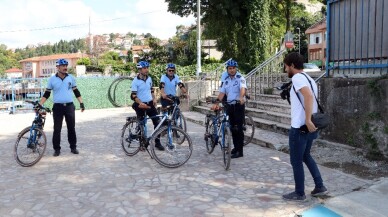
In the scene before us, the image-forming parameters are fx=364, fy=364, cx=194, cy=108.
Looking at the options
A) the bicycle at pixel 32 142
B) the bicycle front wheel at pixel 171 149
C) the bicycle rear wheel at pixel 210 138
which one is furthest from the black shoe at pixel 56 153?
the bicycle rear wheel at pixel 210 138

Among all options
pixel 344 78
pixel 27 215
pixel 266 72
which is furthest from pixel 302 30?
pixel 27 215

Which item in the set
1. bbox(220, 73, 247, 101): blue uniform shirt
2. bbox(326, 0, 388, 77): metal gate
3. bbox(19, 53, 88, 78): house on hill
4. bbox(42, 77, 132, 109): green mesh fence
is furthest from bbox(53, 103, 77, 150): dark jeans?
bbox(19, 53, 88, 78): house on hill

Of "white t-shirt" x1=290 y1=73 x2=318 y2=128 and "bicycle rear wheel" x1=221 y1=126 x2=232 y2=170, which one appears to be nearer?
"white t-shirt" x1=290 y1=73 x2=318 y2=128

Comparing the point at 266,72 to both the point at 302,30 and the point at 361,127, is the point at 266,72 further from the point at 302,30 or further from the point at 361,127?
the point at 302,30

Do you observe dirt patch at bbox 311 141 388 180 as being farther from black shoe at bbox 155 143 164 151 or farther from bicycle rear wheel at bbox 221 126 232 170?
black shoe at bbox 155 143 164 151

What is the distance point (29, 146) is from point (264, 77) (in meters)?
7.88

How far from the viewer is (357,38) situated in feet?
21.8

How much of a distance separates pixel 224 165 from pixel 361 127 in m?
2.46

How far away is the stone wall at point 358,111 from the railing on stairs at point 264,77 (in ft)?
15.2

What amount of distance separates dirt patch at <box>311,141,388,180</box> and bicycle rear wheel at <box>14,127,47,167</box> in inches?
196

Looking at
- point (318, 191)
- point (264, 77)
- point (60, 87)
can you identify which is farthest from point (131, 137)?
point (264, 77)

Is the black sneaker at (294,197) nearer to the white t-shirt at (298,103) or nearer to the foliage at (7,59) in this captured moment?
the white t-shirt at (298,103)

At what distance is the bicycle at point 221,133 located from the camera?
5.92 meters

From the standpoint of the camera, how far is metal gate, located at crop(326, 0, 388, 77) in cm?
611
